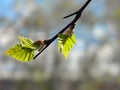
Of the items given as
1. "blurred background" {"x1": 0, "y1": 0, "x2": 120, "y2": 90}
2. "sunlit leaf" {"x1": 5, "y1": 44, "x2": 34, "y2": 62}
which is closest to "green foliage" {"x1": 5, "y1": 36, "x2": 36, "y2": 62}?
"sunlit leaf" {"x1": 5, "y1": 44, "x2": 34, "y2": 62}

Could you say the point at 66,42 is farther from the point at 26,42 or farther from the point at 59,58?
the point at 59,58

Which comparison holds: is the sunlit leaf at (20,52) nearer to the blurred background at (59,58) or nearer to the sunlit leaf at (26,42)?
the sunlit leaf at (26,42)

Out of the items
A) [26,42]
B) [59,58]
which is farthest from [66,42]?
[59,58]

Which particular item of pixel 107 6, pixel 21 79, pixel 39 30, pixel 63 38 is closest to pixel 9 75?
pixel 21 79

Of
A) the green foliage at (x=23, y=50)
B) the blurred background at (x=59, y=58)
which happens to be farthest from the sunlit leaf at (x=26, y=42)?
the blurred background at (x=59, y=58)

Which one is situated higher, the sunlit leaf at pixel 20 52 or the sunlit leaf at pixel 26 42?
the sunlit leaf at pixel 26 42

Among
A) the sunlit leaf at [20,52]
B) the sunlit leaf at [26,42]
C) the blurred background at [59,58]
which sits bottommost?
the sunlit leaf at [20,52]

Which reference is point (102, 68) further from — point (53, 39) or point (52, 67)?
point (53, 39)
